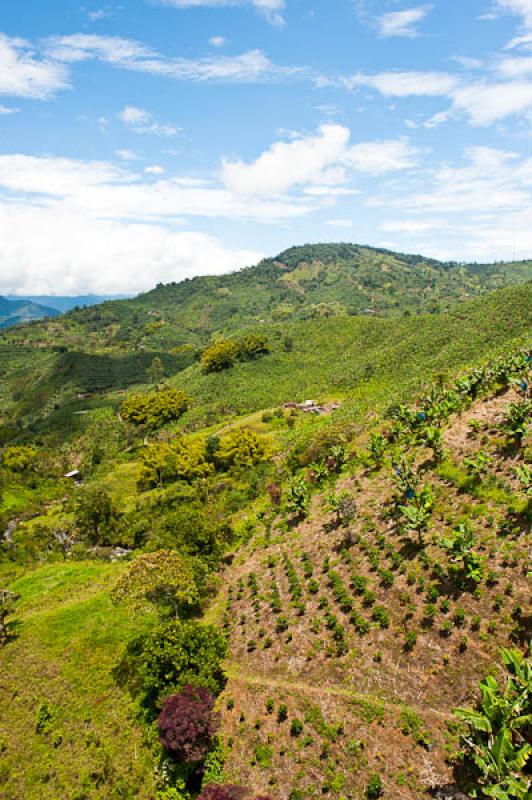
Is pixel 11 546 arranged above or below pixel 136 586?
below

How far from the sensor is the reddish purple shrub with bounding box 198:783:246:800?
23.6m

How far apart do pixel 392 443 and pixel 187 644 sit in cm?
3324

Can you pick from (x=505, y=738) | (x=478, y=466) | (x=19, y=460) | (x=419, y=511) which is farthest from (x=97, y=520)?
(x=505, y=738)

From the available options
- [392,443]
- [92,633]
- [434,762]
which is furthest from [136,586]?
[392,443]

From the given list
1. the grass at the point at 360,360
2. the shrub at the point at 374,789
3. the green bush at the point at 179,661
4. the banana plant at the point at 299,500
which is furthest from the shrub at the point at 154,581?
the grass at the point at 360,360

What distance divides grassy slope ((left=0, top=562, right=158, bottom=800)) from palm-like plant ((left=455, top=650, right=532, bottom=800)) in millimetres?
19940

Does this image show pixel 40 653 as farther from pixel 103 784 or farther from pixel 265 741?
pixel 265 741

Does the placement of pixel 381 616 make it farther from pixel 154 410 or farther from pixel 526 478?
pixel 154 410

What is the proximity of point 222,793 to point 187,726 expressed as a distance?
3.77 m

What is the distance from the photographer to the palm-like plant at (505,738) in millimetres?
17862

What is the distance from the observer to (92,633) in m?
40.5

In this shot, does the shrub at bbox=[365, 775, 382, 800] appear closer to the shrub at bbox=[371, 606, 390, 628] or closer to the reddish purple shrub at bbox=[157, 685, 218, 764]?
the shrub at bbox=[371, 606, 390, 628]

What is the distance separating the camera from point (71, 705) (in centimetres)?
3397

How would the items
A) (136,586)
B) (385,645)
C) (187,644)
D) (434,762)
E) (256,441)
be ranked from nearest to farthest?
(434,762) → (385,645) → (187,644) → (136,586) → (256,441)
